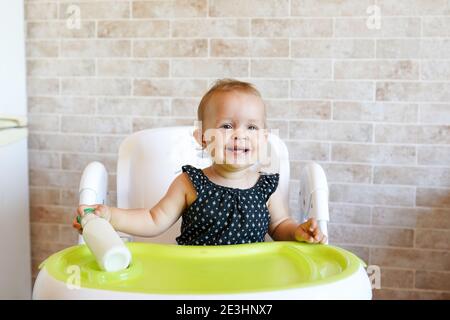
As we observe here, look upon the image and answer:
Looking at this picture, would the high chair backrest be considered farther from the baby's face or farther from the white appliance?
the white appliance

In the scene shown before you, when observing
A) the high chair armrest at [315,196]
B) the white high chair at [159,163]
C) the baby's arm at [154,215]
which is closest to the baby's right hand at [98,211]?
the baby's arm at [154,215]

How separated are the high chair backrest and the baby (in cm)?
16

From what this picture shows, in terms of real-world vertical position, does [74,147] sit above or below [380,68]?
below

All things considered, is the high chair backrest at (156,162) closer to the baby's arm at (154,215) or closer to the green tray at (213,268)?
the baby's arm at (154,215)

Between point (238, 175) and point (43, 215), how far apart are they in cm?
105

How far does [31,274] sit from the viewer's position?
2109 millimetres

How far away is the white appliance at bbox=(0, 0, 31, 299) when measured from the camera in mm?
1891

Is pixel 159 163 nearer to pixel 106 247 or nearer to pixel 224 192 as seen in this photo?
pixel 224 192

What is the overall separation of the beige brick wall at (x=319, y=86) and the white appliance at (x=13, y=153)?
0.08m

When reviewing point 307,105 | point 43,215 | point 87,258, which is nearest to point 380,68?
point 307,105

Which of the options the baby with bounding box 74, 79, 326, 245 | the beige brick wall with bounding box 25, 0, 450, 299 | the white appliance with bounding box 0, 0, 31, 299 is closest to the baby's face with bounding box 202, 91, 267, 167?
the baby with bounding box 74, 79, 326, 245

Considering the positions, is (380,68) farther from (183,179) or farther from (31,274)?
(31,274)

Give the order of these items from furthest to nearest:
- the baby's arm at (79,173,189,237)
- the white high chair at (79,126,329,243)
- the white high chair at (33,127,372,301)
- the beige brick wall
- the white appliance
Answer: the white appliance < the beige brick wall < the white high chair at (79,126,329,243) < the baby's arm at (79,173,189,237) < the white high chair at (33,127,372,301)

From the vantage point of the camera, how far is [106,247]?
3.09 ft
